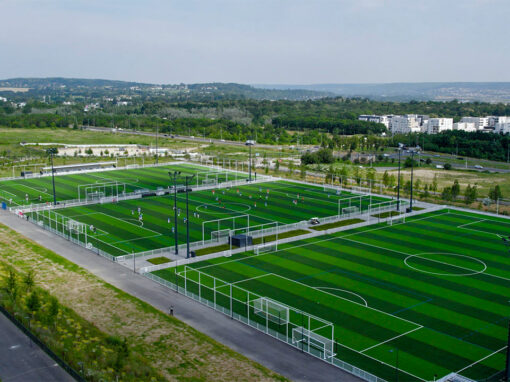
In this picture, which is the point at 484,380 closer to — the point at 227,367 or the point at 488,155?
the point at 227,367

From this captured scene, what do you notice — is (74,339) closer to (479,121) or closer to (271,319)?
(271,319)

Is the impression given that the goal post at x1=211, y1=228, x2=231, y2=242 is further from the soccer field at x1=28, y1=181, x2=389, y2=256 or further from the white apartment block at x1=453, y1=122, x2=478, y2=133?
the white apartment block at x1=453, y1=122, x2=478, y2=133

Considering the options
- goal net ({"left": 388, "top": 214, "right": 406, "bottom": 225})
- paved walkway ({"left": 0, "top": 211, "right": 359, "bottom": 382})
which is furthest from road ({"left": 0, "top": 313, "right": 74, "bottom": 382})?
goal net ({"left": 388, "top": 214, "right": 406, "bottom": 225})

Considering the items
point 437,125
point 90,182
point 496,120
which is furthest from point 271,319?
point 496,120

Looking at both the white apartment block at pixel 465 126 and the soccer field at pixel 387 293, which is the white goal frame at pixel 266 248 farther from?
the white apartment block at pixel 465 126

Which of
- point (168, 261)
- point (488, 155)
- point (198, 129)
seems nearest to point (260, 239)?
point (168, 261)

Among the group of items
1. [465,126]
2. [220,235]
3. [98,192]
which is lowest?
[220,235]
